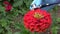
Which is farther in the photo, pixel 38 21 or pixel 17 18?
pixel 17 18

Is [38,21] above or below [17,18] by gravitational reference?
above

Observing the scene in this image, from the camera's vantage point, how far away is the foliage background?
1.22 meters

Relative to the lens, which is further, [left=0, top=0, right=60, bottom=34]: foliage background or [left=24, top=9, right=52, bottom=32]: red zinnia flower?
[left=0, top=0, right=60, bottom=34]: foliage background

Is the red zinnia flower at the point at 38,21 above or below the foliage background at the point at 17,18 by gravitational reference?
above

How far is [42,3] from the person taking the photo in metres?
2.41

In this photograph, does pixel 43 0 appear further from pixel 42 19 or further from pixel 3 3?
pixel 42 19

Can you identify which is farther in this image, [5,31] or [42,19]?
[5,31]

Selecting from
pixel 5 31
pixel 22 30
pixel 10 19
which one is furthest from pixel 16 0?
pixel 22 30

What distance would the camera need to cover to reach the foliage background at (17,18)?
1215 millimetres

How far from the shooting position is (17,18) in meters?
2.44

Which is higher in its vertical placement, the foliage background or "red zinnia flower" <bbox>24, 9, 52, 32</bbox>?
"red zinnia flower" <bbox>24, 9, 52, 32</bbox>

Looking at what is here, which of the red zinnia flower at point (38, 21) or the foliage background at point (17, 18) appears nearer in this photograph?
the red zinnia flower at point (38, 21)

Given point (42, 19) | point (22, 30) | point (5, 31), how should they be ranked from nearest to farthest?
point (42, 19) < point (22, 30) < point (5, 31)

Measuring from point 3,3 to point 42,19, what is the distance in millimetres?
1584
